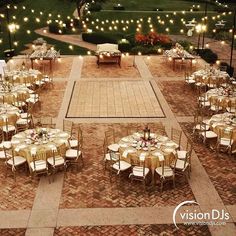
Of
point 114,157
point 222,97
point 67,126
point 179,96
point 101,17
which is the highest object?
point 101,17

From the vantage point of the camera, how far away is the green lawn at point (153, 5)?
55031mm

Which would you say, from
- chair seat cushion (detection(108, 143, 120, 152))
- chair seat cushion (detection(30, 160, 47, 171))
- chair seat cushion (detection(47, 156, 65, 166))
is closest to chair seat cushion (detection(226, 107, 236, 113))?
chair seat cushion (detection(108, 143, 120, 152))

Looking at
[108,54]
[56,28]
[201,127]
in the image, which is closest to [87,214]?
[201,127]

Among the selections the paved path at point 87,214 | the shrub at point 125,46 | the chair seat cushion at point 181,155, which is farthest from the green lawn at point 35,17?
the paved path at point 87,214

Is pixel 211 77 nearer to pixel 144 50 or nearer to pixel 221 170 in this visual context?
pixel 221 170

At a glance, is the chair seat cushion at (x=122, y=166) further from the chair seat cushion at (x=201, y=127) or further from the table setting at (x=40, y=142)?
the chair seat cushion at (x=201, y=127)

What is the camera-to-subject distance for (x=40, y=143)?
12672 millimetres

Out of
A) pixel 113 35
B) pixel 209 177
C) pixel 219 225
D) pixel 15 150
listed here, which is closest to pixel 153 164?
pixel 209 177

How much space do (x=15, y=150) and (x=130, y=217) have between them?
4.40m

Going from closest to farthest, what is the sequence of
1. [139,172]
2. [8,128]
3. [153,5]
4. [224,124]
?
[139,172]
[224,124]
[8,128]
[153,5]

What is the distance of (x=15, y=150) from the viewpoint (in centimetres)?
1263

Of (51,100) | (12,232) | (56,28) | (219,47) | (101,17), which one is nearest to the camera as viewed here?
(12,232)

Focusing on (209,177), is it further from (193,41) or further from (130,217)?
(193,41)

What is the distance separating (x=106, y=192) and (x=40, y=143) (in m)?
2.68
